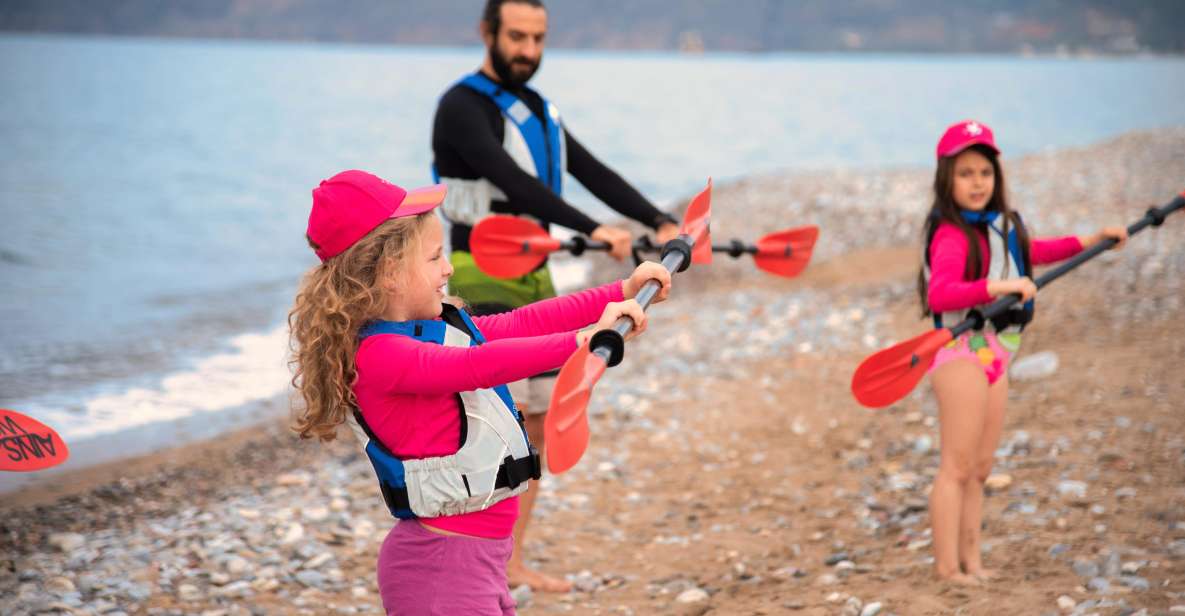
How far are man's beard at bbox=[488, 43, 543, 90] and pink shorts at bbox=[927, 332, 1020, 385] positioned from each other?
222 cm

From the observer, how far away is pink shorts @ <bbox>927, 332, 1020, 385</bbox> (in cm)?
444

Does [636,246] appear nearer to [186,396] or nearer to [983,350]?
[983,350]

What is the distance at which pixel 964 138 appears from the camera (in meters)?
4.45

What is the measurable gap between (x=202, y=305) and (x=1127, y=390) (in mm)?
13666

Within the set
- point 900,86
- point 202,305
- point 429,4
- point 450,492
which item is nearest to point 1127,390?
point 450,492

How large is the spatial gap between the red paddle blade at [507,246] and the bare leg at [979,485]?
6.64 ft

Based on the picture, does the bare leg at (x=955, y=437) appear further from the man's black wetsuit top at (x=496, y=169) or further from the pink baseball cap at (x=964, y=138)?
the man's black wetsuit top at (x=496, y=169)

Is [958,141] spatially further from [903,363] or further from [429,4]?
[429,4]

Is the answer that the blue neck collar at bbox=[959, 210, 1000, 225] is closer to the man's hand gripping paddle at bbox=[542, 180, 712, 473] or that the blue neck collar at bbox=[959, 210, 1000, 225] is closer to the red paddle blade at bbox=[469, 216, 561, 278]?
the red paddle blade at bbox=[469, 216, 561, 278]

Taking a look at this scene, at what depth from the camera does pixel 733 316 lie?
456 inches

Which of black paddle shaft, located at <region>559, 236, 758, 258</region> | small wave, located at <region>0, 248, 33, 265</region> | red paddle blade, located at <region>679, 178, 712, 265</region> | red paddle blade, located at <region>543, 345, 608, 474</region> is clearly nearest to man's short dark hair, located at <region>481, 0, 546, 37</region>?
black paddle shaft, located at <region>559, 236, 758, 258</region>

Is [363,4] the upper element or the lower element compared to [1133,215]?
upper

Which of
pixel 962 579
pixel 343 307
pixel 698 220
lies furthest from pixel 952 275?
pixel 343 307

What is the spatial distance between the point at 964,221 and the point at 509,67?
2138 mm
